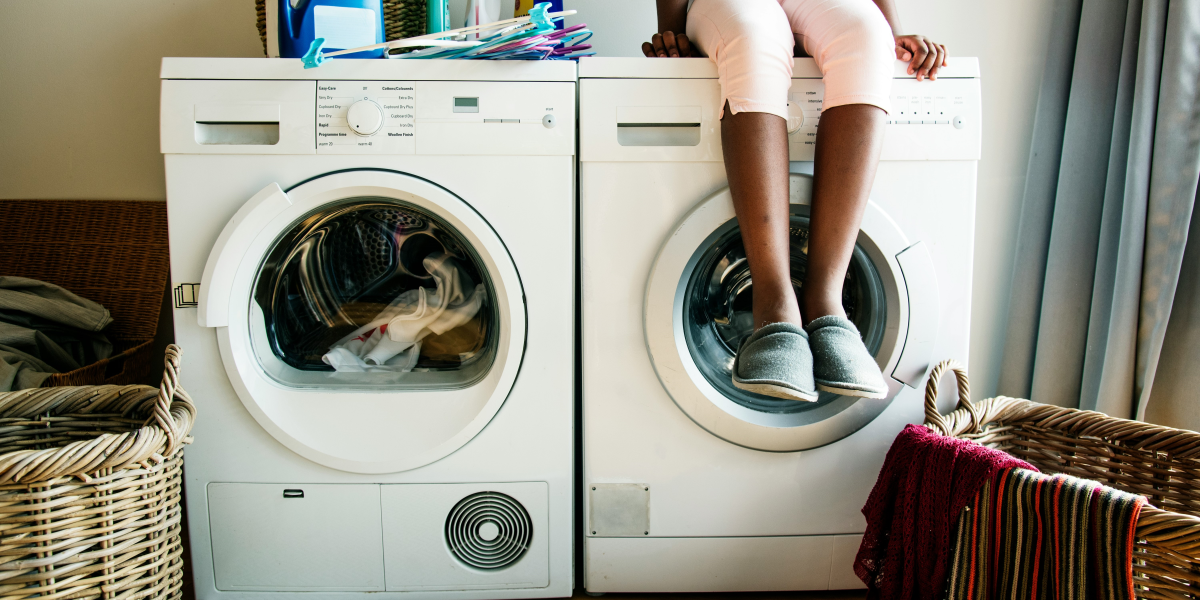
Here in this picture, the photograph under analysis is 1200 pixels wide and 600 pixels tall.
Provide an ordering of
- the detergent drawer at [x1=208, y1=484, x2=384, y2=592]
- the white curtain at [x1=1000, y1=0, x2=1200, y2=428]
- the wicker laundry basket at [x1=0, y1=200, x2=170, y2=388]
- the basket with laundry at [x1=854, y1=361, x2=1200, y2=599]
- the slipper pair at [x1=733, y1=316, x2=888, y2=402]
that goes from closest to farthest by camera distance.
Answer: the basket with laundry at [x1=854, y1=361, x2=1200, y2=599], the slipper pair at [x1=733, y1=316, x2=888, y2=402], the detergent drawer at [x1=208, y1=484, x2=384, y2=592], the white curtain at [x1=1000, y1=0, x2=1200, y2=428], the wicker laundry basket at [x1=0, y1=200, x2=170, y2=388]

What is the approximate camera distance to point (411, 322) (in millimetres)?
1038

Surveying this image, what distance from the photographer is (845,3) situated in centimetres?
93

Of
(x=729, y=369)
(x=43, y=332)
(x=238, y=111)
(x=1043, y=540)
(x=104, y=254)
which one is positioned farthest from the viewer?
(x=104, y=254)

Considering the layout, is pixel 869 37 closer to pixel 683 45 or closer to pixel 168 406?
pixel 683 45

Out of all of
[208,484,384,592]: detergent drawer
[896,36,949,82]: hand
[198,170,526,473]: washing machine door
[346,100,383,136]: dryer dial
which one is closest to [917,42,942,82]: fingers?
[896,36,949,82]: hand

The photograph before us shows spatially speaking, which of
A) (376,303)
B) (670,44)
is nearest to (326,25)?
(376,303)

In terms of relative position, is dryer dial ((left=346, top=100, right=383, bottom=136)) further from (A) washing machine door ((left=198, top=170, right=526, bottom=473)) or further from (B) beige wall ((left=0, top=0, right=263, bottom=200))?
(B) beige wall ((left=0, top=0, right=263, bottom=200))

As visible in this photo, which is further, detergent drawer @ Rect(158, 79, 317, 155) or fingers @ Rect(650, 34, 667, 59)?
fingers @ Rect(650, 34, 667, 59)

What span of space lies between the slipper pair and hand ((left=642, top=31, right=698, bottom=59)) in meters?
0.51

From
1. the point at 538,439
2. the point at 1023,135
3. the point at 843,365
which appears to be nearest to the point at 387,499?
the point at 538,439

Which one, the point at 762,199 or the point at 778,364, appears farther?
the point at 762,199

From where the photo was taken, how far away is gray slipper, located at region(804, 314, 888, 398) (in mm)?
766

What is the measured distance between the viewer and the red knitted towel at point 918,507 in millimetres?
767

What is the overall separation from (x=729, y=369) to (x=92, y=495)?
0.88 metres
